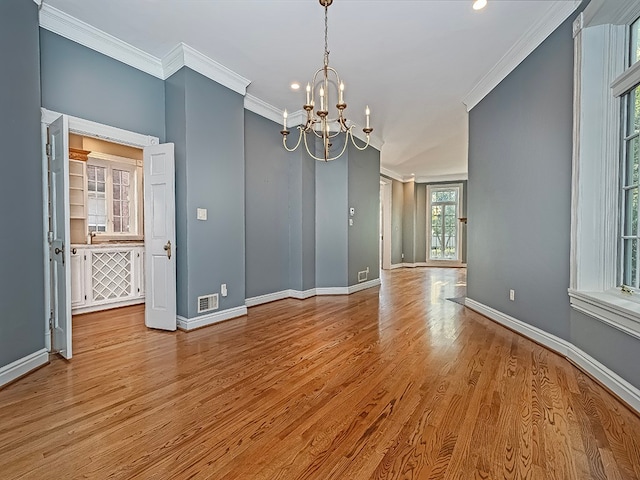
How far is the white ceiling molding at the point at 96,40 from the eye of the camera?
111 inches

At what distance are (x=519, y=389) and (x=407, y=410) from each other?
86cm

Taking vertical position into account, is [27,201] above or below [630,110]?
below

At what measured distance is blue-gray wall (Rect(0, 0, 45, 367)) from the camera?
226cm

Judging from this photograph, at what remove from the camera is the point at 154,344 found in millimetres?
3082

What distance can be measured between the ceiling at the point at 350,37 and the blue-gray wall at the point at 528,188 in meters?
0.37

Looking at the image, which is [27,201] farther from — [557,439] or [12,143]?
[557,439]

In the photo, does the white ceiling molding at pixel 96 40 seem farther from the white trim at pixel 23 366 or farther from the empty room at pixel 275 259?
the white trim at pixel 23 366

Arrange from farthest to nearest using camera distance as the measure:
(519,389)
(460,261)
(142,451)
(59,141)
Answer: (460,261) → (59,141) → (519,389) → (142,451)

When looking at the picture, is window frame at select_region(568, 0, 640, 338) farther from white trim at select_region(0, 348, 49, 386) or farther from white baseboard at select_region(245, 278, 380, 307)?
white trim at select_region(0, 348, 49, 386)

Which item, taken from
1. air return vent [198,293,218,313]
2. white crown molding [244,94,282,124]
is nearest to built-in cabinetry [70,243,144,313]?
air return vent [198,293,218,313]

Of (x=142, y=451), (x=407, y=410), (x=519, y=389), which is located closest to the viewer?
(x=142, y=451)

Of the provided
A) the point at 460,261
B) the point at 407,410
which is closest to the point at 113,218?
the point at 407,410

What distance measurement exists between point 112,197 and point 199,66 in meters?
3.00

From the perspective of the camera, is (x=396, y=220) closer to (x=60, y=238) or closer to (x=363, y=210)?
(x=363, y=210)
